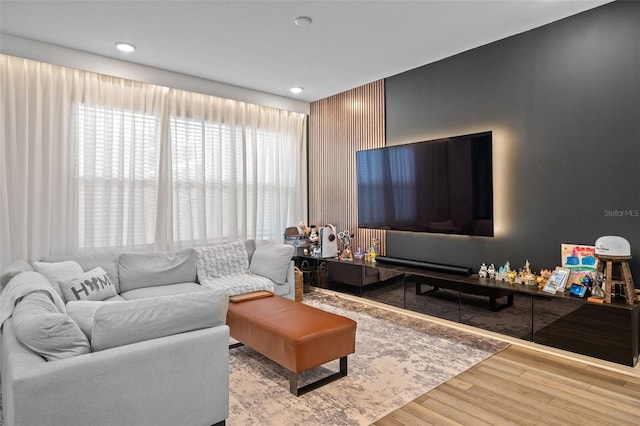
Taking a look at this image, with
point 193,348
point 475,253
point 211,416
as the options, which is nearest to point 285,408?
point 211,416

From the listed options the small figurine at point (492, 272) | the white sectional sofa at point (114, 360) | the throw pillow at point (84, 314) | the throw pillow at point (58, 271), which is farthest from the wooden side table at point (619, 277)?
the throw pillow at point (58, 271)

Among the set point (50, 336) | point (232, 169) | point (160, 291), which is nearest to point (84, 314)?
point (50, 336)

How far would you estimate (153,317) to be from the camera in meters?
1.80

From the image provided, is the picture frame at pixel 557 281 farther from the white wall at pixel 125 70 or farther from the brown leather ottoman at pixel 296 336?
the white wall at pixel 125 70

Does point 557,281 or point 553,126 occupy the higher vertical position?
point 553,126

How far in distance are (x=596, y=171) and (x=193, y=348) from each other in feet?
10.9

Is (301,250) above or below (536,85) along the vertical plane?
below

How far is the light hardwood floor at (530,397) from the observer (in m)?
2.12

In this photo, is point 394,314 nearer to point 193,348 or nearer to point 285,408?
point 285,408

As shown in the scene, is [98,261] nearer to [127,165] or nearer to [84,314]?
[127,165]

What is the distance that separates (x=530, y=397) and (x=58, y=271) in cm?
366

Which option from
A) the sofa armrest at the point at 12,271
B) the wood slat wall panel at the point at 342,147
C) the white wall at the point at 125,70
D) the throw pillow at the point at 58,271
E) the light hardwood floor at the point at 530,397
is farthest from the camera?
the wood slat wall panel at the point at 342,147

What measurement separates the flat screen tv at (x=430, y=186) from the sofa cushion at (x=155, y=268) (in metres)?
2.23

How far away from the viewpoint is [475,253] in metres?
3.90
